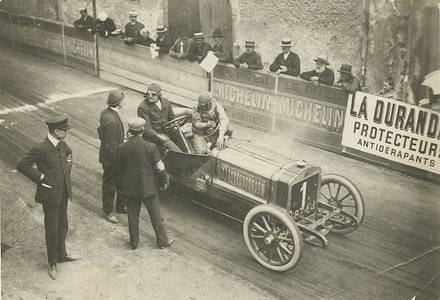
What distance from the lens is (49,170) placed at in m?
4.46

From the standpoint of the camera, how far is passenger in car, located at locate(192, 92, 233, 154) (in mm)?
5703

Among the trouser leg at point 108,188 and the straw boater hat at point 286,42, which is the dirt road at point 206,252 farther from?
the straw boater hat at point 286,42

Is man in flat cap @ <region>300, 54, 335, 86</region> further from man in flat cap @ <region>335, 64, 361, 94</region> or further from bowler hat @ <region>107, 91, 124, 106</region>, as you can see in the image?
bowler hat @ <region>107, 91, 124, 106</region>

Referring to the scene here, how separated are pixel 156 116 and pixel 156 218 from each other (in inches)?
52.5

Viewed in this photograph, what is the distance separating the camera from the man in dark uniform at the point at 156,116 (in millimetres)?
5691

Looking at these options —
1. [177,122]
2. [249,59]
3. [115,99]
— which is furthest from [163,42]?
[115,99]

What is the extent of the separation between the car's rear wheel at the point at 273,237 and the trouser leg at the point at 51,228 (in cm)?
176

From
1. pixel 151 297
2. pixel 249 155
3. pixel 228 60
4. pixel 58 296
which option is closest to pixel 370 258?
pixel 249 155

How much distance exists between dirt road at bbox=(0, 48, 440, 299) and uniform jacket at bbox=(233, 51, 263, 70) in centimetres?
171

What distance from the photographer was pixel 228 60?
26.5ft

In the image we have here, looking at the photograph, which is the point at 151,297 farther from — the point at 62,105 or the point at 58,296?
the point at 62,105

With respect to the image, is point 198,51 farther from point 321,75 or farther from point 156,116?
point 156,116

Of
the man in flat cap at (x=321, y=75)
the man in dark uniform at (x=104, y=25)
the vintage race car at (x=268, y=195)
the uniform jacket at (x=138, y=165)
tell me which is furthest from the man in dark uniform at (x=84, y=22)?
the uniform jacket at (x=138, y=165)

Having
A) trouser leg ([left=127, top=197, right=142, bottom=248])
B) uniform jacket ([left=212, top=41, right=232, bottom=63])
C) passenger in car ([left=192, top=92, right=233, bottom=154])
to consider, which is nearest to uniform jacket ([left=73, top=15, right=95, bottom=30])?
uniform jacket ([left=212, top=41, right=232, bottom=63])
